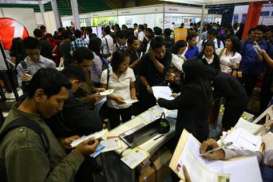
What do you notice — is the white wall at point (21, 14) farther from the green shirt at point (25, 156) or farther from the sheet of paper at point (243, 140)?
the sheet of paper at point (243, 140)

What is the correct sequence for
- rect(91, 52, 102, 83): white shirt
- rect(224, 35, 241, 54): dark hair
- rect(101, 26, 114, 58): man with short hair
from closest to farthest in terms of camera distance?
rect(91, 52, 102, 83): white shirt
rect(224, 35, 241, 54): dark hair
rect(101, 26, 114, 58): man with short hair

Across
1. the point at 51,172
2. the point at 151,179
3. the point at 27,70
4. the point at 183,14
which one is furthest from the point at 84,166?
the point at 183,14

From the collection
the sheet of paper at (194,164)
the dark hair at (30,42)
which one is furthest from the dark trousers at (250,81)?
the dark hair at (30,42)

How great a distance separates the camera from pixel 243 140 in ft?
4.65

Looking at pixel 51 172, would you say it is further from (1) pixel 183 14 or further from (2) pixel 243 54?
(1) pixel 183 14

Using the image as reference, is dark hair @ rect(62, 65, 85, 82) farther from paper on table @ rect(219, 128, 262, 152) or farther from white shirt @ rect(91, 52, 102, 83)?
paper on table @ rect(219, 128, 262, 152)

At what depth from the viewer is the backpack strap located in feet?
2.60

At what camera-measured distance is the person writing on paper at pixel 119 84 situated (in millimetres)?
2090

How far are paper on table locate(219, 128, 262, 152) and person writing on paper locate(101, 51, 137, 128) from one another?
43.8 inches

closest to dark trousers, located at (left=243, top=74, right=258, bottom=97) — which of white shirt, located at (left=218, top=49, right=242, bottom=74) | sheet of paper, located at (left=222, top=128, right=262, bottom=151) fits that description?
white shirt, located at (left=218, top=49, right=242, bottom=74)

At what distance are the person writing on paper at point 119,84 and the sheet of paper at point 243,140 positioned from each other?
111cm

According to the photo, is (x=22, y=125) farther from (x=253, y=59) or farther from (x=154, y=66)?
(x=253, y=59)

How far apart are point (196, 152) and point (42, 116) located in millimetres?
1021

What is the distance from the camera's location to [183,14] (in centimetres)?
870
